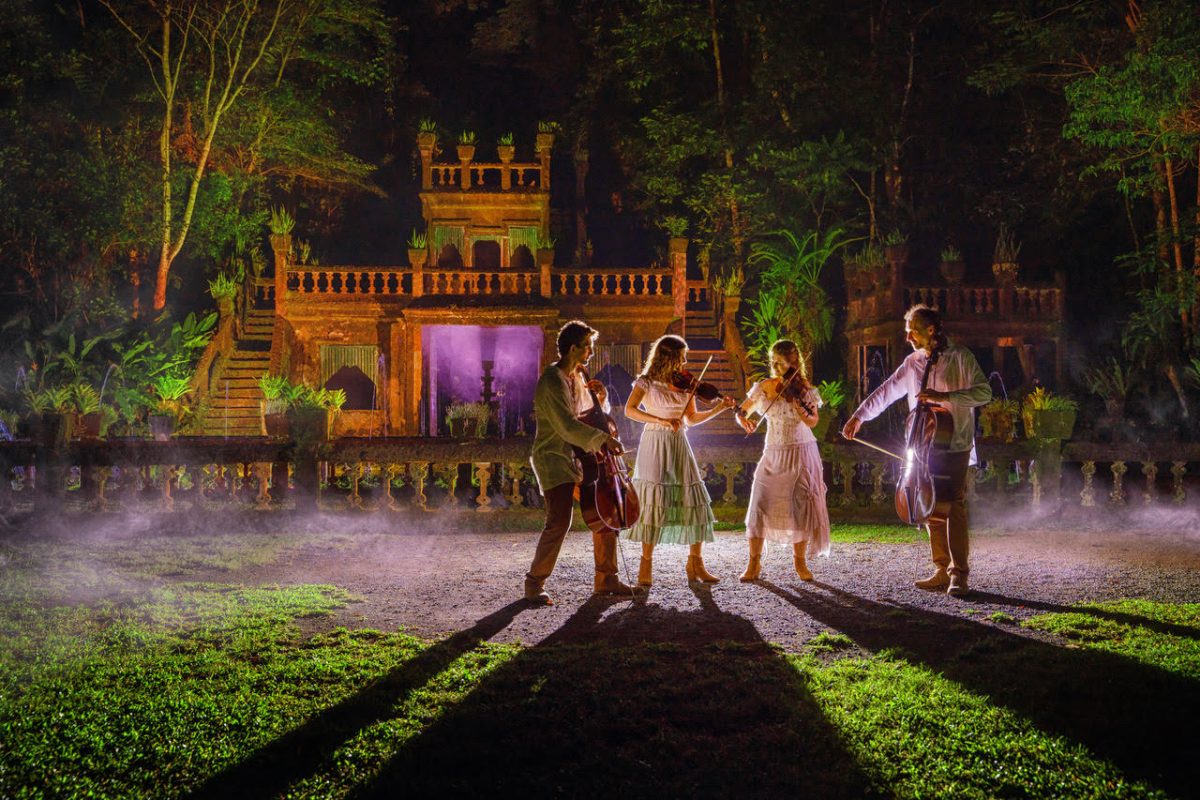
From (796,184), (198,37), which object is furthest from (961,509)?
(198,37)

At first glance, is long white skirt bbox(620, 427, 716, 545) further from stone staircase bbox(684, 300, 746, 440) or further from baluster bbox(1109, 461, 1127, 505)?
stone staircase bbox(684, 300, 746, 440)

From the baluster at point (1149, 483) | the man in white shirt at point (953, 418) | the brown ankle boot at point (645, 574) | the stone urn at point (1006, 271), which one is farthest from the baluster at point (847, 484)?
the stone urn at point (1006, 271)

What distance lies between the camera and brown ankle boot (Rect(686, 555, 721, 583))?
6.95m

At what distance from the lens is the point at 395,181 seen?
28.3 metres

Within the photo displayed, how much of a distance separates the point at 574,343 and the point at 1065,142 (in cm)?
1676

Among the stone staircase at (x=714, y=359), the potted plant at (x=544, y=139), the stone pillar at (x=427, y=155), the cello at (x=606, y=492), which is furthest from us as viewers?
the potted plant at (x=544, y=139)

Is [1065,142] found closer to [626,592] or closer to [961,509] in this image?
[961,509]

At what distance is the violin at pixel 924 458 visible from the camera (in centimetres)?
643

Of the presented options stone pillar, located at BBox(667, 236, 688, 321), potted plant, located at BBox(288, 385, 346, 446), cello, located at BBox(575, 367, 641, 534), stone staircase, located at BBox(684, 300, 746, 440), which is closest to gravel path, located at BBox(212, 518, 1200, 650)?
cello, located at BBox(575, 367, 641, 534)

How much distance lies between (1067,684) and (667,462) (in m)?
2.94

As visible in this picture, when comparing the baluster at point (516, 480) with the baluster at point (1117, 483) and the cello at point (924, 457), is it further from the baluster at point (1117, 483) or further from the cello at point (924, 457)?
the baluster at point (1117, 483)

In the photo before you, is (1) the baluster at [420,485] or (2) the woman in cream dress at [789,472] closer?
(2) the woman in cream dress at [789,472]

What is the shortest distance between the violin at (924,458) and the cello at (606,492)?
1798 millimetres

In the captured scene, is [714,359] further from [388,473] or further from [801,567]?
[801,567]
